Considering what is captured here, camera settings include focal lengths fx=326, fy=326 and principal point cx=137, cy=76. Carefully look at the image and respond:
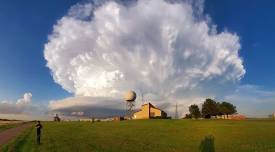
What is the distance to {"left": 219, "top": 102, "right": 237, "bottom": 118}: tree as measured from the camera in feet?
531

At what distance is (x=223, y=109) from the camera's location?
16175 cm

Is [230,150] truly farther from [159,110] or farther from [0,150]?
[159,110]

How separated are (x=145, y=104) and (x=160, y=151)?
110 metres

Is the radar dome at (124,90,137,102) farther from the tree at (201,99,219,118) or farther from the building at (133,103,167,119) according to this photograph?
the tree at (201,99,219,118)

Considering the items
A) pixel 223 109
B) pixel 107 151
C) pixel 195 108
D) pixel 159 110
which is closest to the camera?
pixel 107 151

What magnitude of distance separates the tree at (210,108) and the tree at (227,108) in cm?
282

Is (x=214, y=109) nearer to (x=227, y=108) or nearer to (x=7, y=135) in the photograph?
(x=227, y=108)

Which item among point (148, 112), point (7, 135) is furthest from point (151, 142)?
point (148, 112)

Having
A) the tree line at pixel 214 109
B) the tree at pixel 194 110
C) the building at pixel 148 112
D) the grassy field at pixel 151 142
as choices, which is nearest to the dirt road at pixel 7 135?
the grassy field at pixel 151 142

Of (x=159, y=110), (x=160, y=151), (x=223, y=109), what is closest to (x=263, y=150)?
(x=160, y=151)

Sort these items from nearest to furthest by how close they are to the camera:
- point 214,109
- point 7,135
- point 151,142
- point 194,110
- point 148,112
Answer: point 151,142 < point 7,135 < point 148,112 < point 214,109 < point 194,110

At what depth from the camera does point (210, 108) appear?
529ft

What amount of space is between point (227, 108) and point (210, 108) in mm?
10563

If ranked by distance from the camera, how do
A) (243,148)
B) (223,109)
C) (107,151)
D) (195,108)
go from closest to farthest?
1. (107,151)
2. (243,148)
3. (223,109)
4. (195,108)
